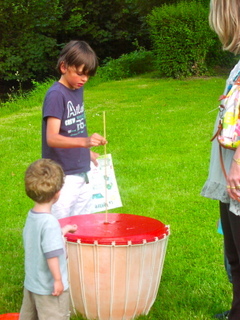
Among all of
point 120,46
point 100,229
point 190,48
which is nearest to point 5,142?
point 100,229

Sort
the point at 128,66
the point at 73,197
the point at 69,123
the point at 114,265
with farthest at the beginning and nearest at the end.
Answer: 1. the point at 128,66
2. the point at 73,197
3. the point at 69,123
4. the point at 114,265

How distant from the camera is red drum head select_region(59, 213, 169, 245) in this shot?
2963 mm

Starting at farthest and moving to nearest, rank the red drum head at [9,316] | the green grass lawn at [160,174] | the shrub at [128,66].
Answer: the shrub at [128,66] → the green grass lawn at [160,174] → the red drum head at [9,316]

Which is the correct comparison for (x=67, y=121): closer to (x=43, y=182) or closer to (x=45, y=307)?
(x=43, y=182)

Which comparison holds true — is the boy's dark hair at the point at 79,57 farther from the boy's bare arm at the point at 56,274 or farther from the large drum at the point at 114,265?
the boy's bare arm at the point at 56,274

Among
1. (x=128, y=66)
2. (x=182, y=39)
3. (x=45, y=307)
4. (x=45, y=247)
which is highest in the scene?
(x=45, y=247)

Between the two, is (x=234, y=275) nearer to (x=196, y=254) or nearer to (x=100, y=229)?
(x=100, y=229)

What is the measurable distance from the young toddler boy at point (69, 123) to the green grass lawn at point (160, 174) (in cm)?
75

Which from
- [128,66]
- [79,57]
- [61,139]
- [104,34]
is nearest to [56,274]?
[61,139]

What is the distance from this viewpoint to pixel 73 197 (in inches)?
140

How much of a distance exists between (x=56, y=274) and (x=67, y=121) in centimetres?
117

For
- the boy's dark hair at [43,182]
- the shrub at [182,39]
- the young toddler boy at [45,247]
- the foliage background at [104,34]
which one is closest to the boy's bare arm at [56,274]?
the young toddler boy at [45,247]

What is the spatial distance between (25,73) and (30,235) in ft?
50.6

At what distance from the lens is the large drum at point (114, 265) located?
2979mm
